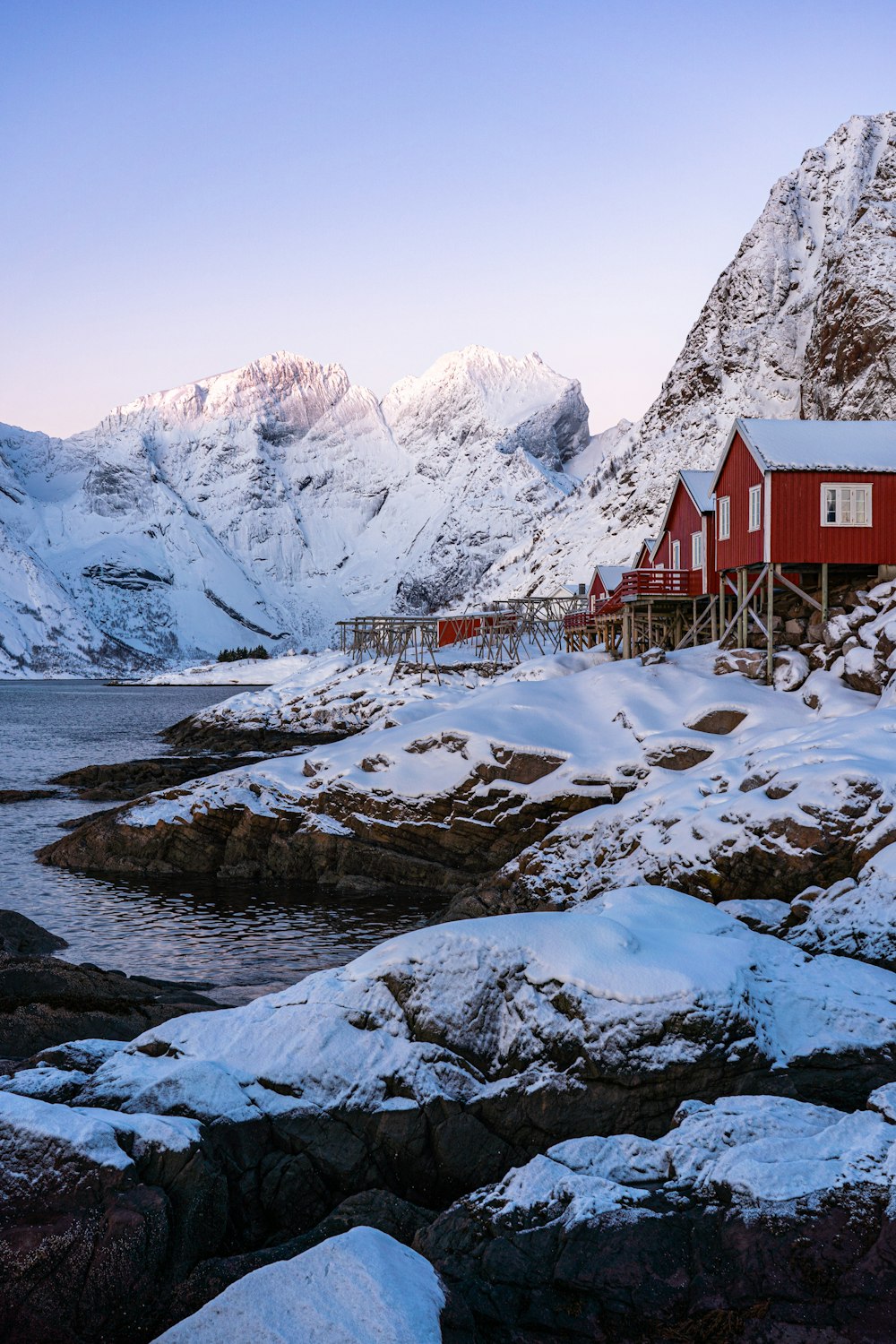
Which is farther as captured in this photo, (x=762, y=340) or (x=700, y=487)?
(x=762, y=340)

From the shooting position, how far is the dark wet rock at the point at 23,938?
60.1 ft

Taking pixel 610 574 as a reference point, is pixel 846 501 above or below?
above

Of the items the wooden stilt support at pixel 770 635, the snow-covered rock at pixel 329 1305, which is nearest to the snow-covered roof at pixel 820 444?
the wooden stilt support at pixel 770 635

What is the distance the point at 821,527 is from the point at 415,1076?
85.9ft

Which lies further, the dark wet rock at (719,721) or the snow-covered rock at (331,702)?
the snow-covered rock at (331,702)

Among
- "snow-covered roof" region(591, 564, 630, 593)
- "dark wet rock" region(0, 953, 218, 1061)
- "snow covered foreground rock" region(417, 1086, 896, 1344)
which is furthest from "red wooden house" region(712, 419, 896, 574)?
"snow-covered roof" region(591, 564, 630, 593)

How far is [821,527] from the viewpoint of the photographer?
102 ft

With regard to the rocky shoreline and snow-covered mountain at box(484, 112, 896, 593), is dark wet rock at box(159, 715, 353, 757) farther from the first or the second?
snow-covered mountain at box(484, 112, 896, 593)

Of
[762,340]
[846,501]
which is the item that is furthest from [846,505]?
[762,340]

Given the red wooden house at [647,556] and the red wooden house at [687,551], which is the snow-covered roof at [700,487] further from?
the red wooden house at [647,556]

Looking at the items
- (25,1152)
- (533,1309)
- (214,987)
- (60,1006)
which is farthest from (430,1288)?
(214,987)

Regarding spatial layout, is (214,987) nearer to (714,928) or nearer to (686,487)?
(714,928)

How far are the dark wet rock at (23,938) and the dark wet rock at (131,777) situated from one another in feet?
62.5

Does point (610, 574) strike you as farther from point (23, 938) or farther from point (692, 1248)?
point (692, 1248)
